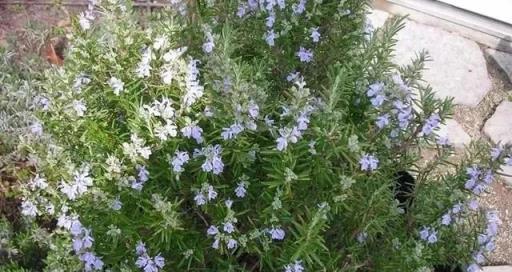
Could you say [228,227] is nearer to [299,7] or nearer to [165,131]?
[165,131]

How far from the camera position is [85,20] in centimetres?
186

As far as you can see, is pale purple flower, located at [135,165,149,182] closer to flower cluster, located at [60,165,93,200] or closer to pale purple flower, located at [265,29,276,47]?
flower cluster, located at [60,165,93,200]

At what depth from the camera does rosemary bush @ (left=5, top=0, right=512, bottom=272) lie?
177cm

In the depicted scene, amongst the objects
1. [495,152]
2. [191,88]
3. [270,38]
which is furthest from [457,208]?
[191,88]

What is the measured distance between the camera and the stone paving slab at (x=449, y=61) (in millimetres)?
3631

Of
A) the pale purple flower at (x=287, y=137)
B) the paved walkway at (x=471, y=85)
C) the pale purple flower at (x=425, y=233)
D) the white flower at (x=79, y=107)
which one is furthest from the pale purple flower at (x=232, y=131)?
the paved walkway at (x=471, y=85)

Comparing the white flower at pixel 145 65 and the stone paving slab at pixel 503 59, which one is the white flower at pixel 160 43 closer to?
the white flower at pixel 145 65

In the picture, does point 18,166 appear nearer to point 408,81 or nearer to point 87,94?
point 87,94

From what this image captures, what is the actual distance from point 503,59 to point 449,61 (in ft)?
1.07

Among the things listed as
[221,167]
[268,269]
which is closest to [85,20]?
[221,167]

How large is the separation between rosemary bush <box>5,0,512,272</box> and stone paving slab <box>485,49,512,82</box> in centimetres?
182

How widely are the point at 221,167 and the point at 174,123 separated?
0.58 ft

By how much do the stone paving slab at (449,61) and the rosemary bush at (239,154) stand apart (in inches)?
61.7

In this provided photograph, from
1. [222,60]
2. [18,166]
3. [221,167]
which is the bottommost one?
[18,166]
